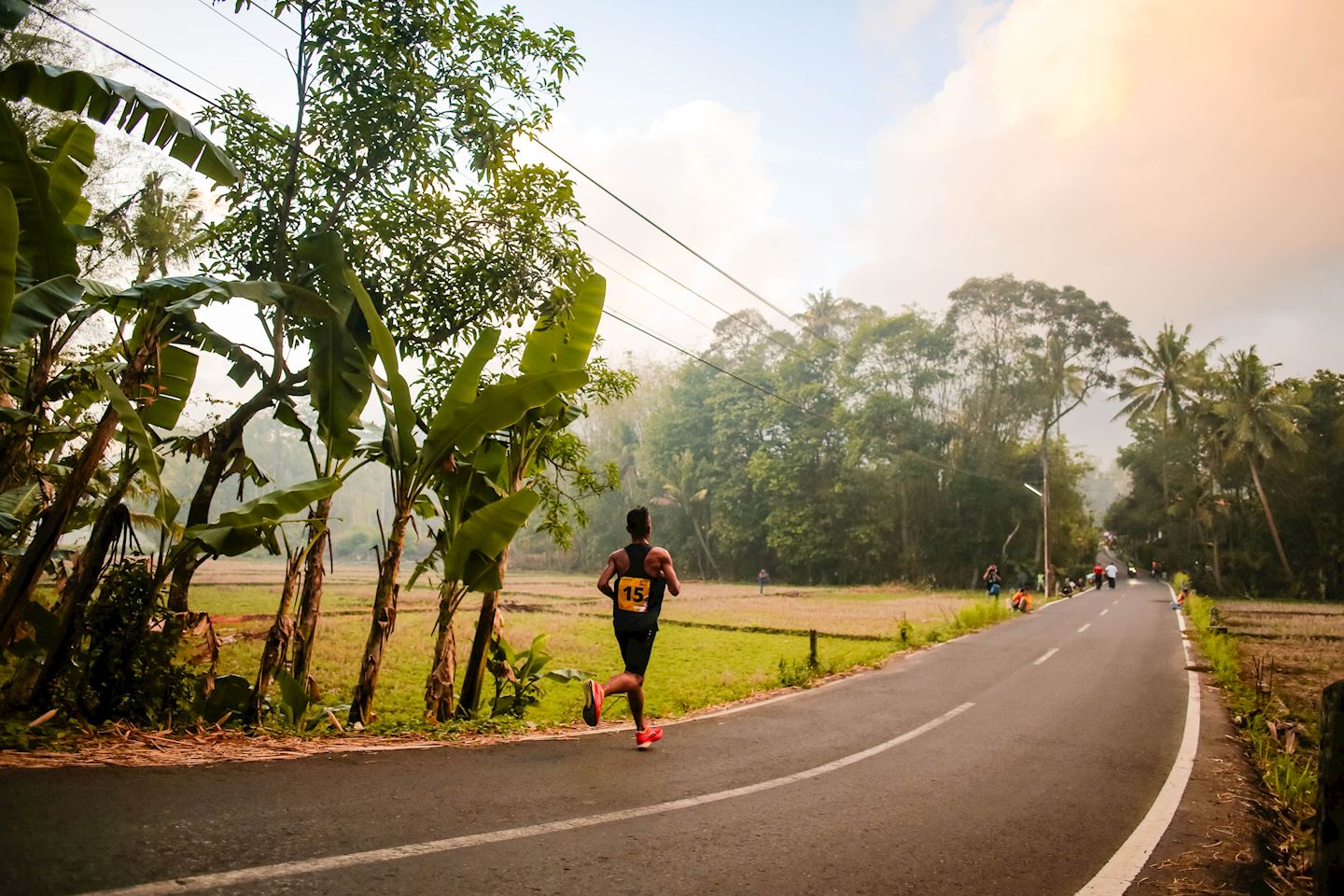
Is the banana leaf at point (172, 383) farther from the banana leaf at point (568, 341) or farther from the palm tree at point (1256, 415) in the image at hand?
the palm tree at point (1256, 415)

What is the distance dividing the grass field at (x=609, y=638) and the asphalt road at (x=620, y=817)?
78.6 inches

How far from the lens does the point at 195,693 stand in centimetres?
616

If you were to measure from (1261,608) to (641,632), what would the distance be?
39114 millimetres

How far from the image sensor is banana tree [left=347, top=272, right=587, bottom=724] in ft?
21.5

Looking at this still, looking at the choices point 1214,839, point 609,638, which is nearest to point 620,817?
point 1214,839

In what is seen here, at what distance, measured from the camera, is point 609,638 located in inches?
806

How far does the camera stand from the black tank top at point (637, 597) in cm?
629

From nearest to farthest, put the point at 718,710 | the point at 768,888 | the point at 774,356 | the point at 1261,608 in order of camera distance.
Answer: the point at 768,888
the point at 718,710
the point at 1261,608
the point at 774,356

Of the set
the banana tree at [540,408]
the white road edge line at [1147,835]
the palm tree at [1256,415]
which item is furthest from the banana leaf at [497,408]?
the palm tree at [1256,415]

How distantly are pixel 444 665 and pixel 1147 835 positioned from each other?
5.79 metres

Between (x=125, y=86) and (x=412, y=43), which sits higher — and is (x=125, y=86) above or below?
below

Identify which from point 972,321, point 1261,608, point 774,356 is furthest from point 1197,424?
point 774,356

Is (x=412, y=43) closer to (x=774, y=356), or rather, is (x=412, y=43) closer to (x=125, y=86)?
(x=125, y=86)

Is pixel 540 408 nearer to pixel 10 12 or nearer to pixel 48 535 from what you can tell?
pixel 48 535
